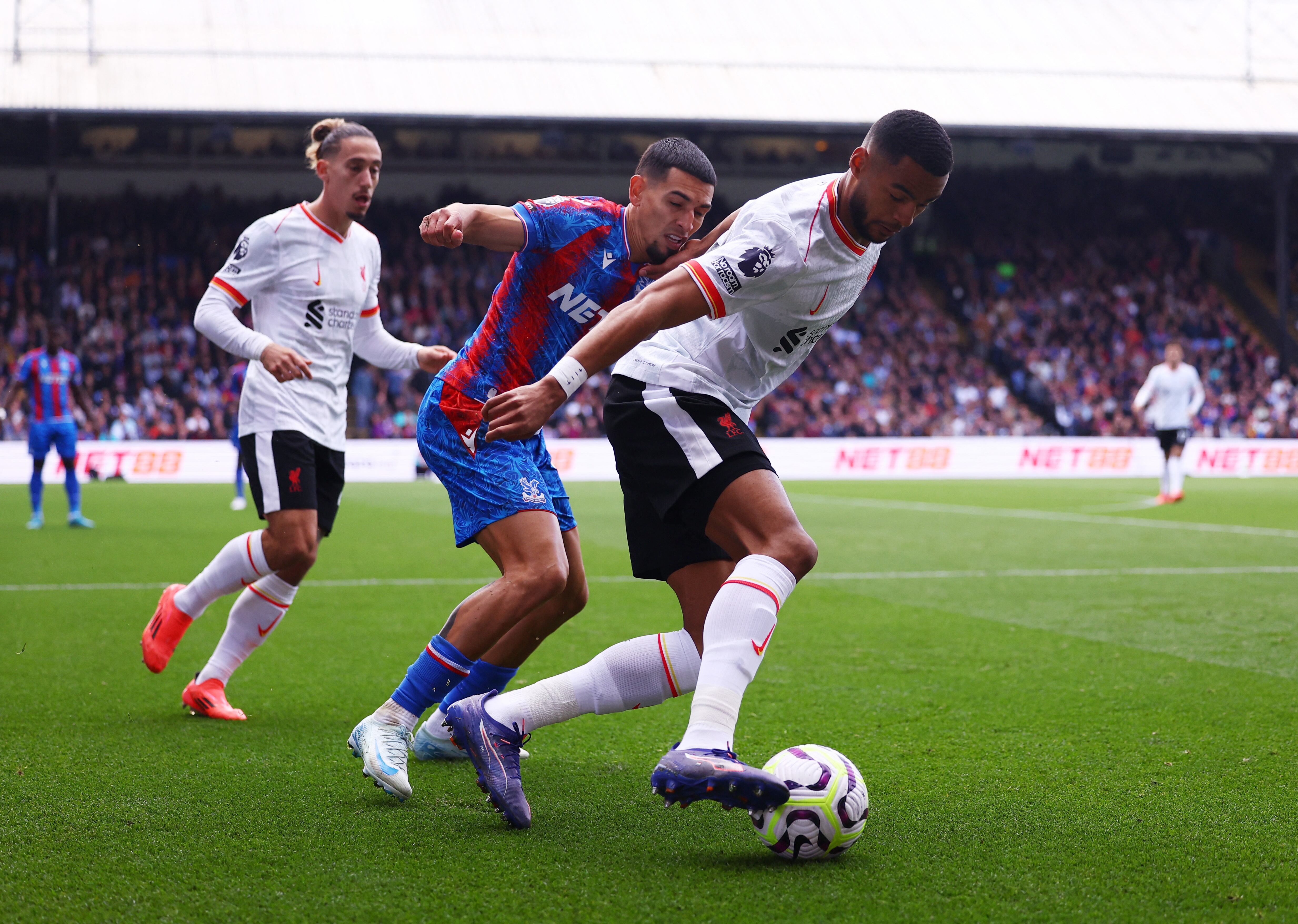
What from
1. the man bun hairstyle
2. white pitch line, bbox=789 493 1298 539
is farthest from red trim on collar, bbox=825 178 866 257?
white pitch line, bbox=789 493 1298 539

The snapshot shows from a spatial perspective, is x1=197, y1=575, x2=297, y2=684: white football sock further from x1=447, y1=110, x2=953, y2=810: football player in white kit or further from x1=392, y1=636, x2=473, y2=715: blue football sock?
x1=447, y1=110, x2=953, y2=810: football player in white kit

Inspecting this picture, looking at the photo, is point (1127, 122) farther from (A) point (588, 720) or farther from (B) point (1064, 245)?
(A) point (588, 720)

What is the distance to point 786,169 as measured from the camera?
3244cm

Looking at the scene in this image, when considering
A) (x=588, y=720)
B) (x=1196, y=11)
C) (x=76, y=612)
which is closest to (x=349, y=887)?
(x=588, y=720)

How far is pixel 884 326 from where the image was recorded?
30.4 meters

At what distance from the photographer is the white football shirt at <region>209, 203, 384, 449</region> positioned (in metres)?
4.66

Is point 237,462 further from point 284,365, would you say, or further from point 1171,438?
point 284,365

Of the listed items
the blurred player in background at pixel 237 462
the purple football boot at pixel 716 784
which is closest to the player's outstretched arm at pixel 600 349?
the purple football boot at pixel 716 784

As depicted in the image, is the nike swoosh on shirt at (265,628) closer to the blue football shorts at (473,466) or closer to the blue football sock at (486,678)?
the blue football sock at (486,678)

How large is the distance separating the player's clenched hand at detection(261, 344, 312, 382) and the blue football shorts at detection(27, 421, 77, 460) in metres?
10.1

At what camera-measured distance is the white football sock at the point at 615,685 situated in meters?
3.30

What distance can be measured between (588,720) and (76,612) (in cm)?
396

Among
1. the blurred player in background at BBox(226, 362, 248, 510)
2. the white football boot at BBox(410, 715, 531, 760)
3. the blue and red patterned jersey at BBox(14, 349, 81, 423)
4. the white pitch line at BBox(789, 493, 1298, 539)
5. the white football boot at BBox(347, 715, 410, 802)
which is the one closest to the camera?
the white football boot at BBox(347, 715, 410, 802)

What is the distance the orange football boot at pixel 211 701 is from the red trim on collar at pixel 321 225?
5.62 ft
